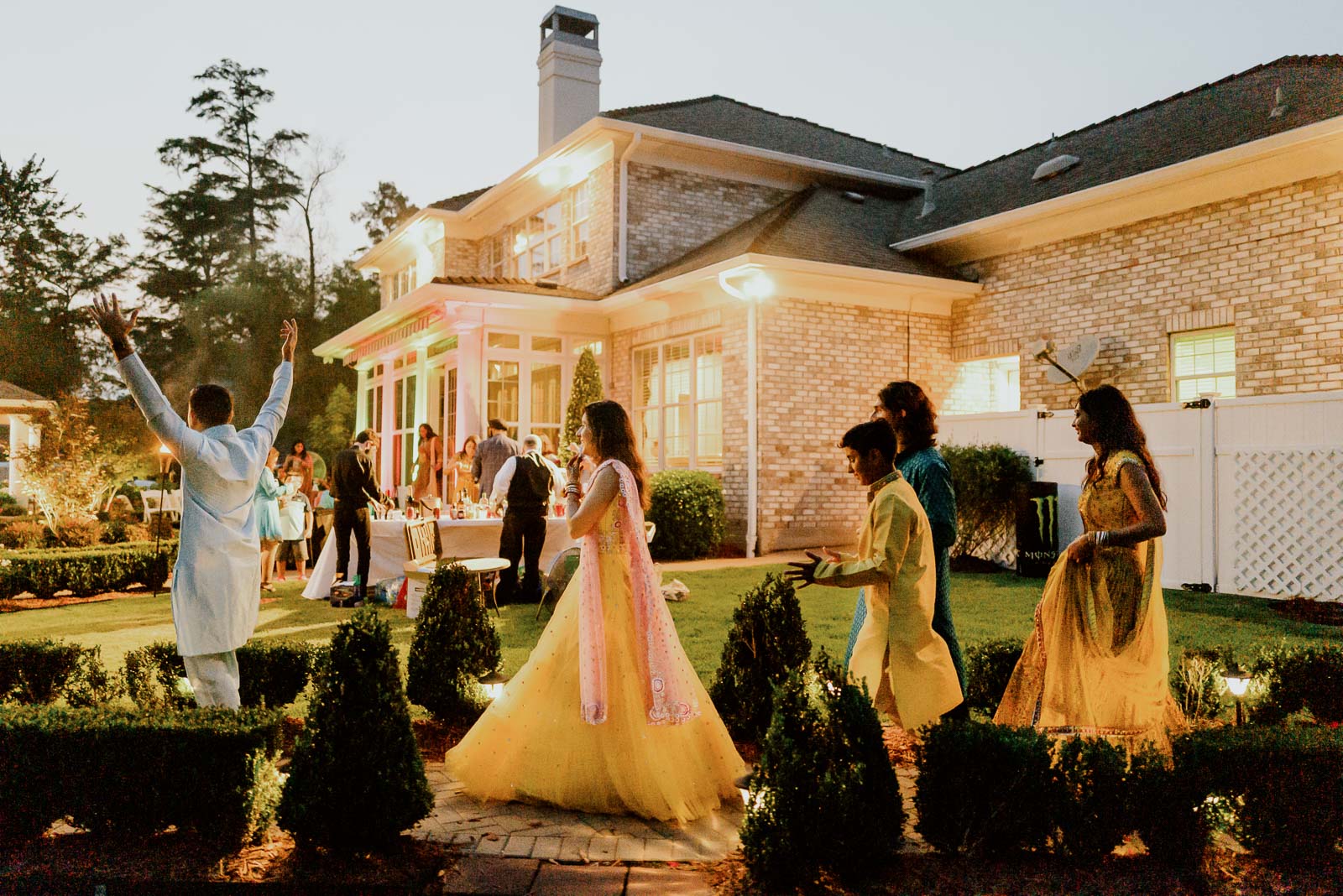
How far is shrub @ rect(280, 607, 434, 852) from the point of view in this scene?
3.37 m

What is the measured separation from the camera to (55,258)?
144 feet

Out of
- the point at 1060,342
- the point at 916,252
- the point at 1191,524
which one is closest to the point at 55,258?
the point at 916,252

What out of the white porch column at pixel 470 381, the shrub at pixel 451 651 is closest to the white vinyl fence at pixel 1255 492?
the shrub at pixel 451 651

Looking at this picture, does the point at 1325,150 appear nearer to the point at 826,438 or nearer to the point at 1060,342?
the point at 1060,342

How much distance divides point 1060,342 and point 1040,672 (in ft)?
33.5

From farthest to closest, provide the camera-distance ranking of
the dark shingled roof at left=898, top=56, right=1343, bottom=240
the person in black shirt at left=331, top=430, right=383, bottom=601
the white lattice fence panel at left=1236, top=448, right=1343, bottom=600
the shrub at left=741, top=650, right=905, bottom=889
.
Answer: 1. the dark shingled roof at left=898, top=56, right=1343, bottom=240
2. the person in black shirt at left=331, top=430, right=383, bottom=601
3. the white lattice fence panel at left=1236, top=448, right=1343, bottom=600
4. the shrub at left=741, top=650, right=905, bottom=889

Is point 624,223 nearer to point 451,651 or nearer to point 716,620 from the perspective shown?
point 716,620

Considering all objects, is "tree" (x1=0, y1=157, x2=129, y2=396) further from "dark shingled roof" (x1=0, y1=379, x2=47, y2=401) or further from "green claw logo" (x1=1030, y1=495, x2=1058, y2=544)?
"green claw logo" (x1=1030, y1=495, x2=1058, y2=544)

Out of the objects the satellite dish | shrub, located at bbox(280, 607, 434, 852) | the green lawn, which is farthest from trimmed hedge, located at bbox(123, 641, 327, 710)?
the satellite dish

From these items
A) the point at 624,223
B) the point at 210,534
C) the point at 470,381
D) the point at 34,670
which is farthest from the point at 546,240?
the point at 210,534

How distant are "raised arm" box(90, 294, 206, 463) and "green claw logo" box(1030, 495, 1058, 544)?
947 cm

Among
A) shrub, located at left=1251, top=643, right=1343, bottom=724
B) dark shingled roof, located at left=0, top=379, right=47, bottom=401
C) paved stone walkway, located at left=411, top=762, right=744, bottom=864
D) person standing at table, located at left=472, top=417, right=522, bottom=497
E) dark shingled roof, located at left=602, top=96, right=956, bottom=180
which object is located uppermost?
dark shingled roof, located at left=602, top=96, right=956, bottom=180

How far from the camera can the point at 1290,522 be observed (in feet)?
30.2

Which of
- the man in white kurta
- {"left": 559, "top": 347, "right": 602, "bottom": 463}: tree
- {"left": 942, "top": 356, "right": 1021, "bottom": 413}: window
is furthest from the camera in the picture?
{"left": 942, "top": 356, "right": 1021, "bottom": 413}: window
